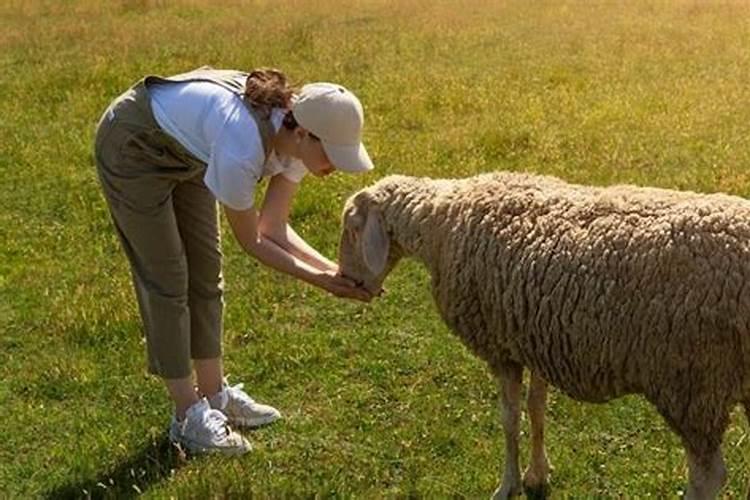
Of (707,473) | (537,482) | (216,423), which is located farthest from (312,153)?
(707,473)

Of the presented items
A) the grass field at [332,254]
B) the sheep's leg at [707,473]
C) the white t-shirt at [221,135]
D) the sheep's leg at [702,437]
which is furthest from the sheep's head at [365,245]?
the sheep's leg at [707,473]

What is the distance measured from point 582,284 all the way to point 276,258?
1.26 meters

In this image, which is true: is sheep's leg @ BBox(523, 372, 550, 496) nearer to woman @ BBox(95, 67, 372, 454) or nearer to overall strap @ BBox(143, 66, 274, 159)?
woman @ BBox(95, 67, 372, 454)

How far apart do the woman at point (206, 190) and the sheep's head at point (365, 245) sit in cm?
7

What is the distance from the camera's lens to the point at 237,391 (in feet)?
17.2

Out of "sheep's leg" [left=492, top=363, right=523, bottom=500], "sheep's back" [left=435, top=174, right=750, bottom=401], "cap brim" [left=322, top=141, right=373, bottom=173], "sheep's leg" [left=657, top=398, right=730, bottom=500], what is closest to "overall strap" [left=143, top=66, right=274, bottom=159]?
"cap brim" [left=322, top=141, right=373, bottom=173]

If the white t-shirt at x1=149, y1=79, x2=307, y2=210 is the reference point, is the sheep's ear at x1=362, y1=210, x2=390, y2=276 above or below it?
below

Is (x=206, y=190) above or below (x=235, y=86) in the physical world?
below

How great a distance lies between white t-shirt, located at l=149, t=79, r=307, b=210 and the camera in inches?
158

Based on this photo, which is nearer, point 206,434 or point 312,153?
point 312,153

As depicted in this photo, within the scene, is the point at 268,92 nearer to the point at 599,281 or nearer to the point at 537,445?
the point at 599,281

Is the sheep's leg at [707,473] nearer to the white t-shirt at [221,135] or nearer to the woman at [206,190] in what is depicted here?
the woman at [206,190]

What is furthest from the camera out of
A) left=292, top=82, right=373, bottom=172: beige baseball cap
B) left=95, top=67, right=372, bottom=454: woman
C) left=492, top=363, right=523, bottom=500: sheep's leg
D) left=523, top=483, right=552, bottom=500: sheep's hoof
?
left=523, top=483, right=552, bottom=500: sheep's hoof

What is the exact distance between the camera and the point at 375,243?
4.66m
